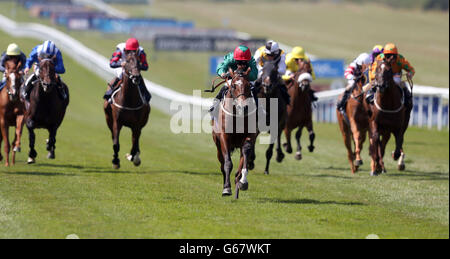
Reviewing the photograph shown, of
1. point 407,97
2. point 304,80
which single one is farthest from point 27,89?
point 407,97

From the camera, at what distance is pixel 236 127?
12.9 metres

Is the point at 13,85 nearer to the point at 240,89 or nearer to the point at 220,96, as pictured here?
the point at 220,96

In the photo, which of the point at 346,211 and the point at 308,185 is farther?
the point at 308,185

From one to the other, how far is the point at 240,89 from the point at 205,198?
1974 millimetres

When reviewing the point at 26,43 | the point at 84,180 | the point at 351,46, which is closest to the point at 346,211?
the point at 84,180

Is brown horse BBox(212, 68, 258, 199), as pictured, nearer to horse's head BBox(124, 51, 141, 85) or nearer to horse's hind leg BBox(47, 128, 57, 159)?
horse's head BBox(124, 51, 141, 85)

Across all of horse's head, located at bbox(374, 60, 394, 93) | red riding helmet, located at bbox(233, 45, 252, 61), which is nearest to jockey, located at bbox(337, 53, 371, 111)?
horse's head, located at bbox(374, 60, 394, 93)

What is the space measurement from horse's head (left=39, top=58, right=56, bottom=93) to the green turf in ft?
4.92

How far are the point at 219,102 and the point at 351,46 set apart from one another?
4702 cm

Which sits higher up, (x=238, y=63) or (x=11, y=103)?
(x=238, y=63)

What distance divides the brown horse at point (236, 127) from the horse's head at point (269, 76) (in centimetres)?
297

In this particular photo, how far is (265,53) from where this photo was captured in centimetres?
1638

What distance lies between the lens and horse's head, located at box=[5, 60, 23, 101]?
1670 cm
